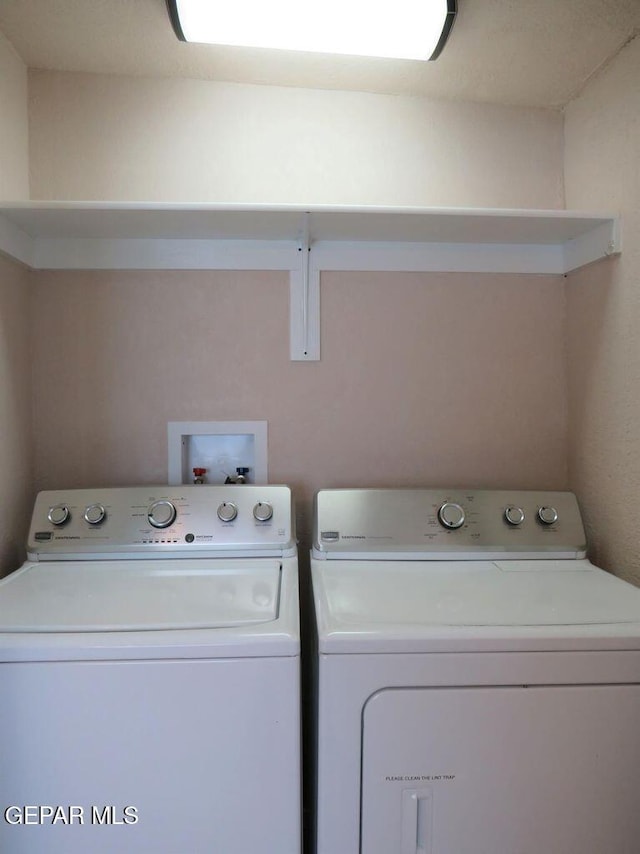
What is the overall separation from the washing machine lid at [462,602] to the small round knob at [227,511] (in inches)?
10.4

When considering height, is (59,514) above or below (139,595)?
above

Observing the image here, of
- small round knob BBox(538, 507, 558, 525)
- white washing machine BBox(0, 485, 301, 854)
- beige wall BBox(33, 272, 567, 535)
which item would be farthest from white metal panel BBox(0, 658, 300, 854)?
small round knob BBox(538, 507, 558, 525)

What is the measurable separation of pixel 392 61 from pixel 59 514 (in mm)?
1614

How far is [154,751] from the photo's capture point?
34.6 inches

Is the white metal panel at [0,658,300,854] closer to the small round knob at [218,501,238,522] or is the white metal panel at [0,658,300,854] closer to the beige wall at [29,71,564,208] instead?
the small round knob at [218,501,238,522]

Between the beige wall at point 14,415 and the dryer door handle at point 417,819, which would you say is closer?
the dryer door handle at point 417,819

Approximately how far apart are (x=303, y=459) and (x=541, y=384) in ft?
2.81

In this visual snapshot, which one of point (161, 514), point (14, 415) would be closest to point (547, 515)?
point (161, 514)

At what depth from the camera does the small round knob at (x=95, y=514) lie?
1.32 meters

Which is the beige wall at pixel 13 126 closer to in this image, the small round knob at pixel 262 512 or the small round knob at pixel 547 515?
the small round knob at pixel 262 512

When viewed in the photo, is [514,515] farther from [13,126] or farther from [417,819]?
[13,126]

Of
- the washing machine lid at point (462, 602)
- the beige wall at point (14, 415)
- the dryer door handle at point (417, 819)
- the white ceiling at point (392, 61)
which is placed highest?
the white ceiling at point (392, 61)

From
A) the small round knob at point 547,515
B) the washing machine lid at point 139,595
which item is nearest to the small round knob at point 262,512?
the washing machine lid at point 139,595

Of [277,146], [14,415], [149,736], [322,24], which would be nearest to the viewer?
[149,736]
